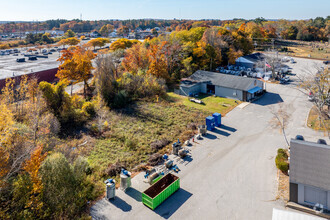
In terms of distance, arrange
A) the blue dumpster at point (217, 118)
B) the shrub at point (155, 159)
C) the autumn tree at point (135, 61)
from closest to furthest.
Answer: the shrub at point (155, 159)
the blue dumpster at point (217, 118)
the autumn tree at point (135, 61)

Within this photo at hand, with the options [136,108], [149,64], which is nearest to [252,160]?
[136,108]

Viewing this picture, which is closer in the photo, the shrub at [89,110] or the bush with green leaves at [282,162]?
the bush with green leaves at [282,162]

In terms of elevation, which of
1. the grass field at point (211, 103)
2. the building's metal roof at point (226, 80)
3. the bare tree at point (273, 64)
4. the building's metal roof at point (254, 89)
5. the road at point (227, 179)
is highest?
the bare tree at point (273, 64)

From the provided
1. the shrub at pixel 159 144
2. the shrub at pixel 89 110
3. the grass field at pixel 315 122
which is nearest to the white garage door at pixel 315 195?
the shrub at pixel 159 144

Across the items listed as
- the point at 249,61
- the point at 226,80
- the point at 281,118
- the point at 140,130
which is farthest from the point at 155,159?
the point at 249,61

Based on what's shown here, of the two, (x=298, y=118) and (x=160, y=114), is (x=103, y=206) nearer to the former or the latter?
(x=160, y=114)

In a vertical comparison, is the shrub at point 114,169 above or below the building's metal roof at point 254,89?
below

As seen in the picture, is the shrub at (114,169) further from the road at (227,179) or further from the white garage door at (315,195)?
the white garage door at (315,195)

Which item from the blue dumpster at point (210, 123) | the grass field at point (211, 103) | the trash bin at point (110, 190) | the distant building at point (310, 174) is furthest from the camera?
the grass field at point (211, 103)
